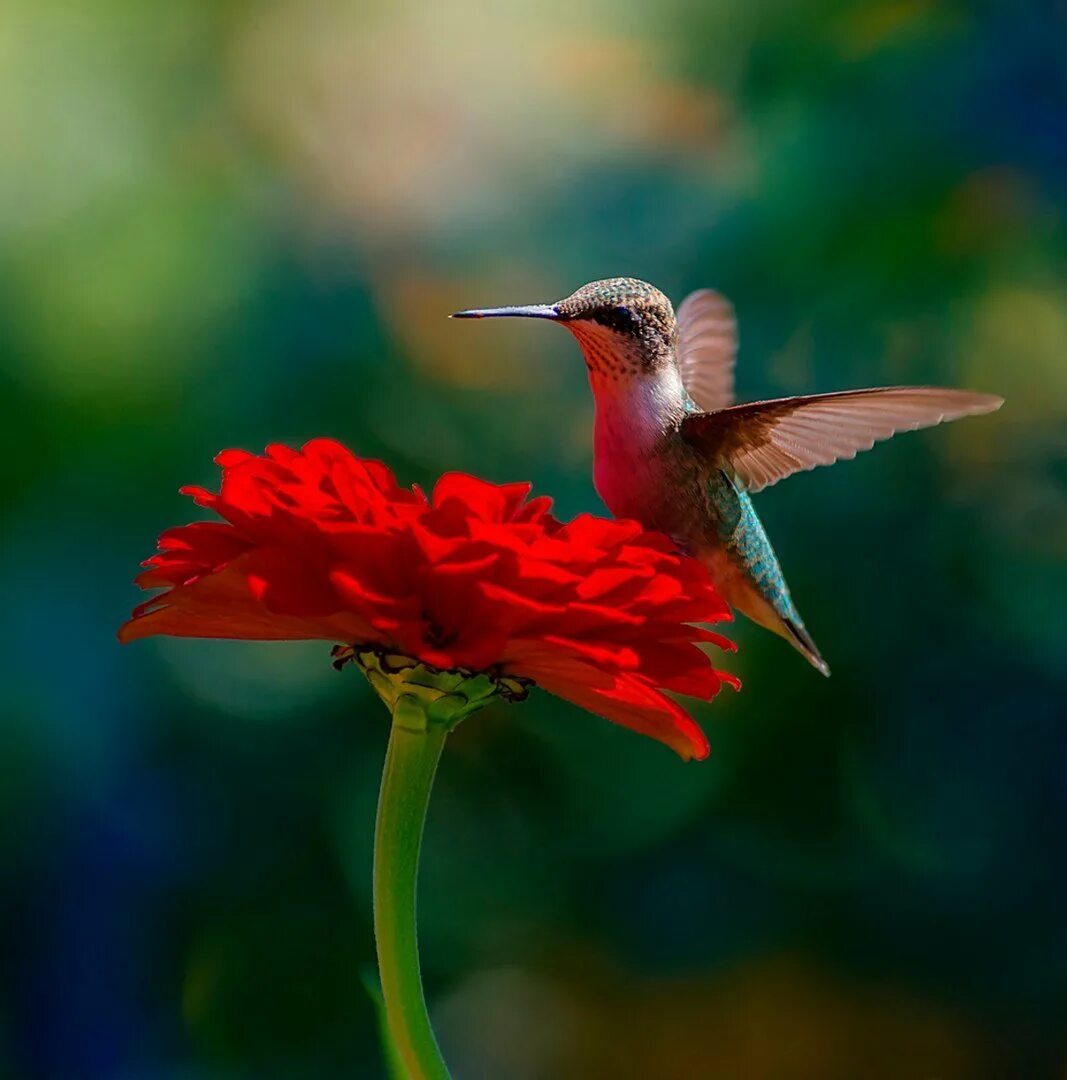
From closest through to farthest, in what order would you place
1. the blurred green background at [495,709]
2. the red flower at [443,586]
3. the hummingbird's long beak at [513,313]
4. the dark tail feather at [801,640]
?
the red flower at [443,586]
the hummingbird's long beak at [513,313]
the dark tail feather at [801,640]
the blurred green background at [495,709]

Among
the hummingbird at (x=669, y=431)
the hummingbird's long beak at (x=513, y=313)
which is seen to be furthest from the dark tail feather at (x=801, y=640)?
the hummingbird's long beak at (x=513, y=313)

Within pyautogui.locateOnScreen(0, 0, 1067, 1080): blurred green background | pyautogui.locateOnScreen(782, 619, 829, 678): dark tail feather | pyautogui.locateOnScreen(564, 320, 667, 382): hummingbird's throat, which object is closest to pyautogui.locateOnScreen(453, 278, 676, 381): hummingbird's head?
pyautogui.locateOnScreen(564, 320, 667, 382): hummingbird's throat

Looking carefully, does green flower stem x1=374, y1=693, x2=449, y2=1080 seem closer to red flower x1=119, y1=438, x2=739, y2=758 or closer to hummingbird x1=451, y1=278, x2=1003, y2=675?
red flower x1=119, y1=438, x2=739, y2=758

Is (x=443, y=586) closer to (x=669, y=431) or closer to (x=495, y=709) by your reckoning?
(x=669, y=431)

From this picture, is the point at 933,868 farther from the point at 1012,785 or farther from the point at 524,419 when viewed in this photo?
the point at 524,419

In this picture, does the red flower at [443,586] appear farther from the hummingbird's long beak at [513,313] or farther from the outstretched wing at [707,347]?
the outstretched wing at [707,347]

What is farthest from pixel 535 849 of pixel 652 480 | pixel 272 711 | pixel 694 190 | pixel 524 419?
pixel 652 480
